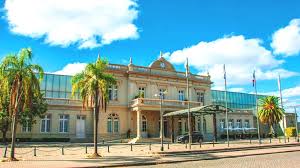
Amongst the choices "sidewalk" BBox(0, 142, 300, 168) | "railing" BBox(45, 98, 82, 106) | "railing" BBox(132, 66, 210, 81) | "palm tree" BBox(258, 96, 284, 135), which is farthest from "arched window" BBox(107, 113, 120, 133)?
"palm tree" BBox(258, 96, 284, 135)

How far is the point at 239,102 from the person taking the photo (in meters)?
70.1

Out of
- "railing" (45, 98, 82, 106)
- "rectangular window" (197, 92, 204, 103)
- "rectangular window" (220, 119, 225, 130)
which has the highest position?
"rectangular window" (197, 92, 204, 103)

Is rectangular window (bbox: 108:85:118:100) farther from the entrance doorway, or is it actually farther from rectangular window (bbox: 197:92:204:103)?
rectangular window (bbox: 197:92:204:103)

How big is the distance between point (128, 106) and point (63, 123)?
375 inches

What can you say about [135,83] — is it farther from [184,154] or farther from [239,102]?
[239,102]

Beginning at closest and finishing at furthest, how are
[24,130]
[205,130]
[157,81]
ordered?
[24,130] < [157,81] < [205,130]

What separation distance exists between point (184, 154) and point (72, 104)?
22167 mm

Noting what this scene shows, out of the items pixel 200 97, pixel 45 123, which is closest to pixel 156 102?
pixel 200 97

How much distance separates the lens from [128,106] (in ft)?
146

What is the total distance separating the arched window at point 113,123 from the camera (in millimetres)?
43406

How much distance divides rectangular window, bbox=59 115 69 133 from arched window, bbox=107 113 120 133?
5789 mm

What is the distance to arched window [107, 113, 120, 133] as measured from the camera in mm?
43406

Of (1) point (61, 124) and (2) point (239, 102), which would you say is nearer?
(1) point (61, 124)

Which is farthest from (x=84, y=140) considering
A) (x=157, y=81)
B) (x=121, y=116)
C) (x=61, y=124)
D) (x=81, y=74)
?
(x=81, y=74)
